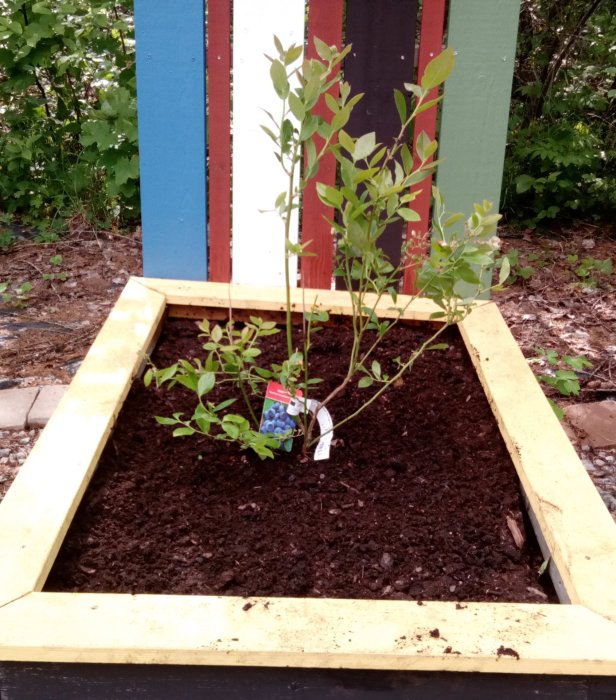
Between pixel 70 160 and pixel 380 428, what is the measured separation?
3498 mm

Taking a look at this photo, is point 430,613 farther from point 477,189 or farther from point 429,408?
point 477,189

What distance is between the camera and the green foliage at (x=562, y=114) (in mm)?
4438

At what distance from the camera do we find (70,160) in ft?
15.3

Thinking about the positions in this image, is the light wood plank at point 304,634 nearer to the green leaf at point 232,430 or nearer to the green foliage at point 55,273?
the green leaf at point 232,430

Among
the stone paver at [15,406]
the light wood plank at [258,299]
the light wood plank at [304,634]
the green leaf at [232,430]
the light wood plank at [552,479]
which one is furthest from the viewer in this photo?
the stone paver at [15,406]

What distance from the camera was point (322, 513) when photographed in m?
1.49

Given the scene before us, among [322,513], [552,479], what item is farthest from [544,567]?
[322,513]

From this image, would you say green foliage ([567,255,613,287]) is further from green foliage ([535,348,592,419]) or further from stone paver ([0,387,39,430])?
stone paver ([0,387,39,430])

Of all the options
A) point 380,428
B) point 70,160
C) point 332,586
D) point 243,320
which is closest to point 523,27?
point 70,160

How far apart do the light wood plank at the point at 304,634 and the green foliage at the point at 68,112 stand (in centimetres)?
312

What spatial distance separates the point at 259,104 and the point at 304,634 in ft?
4.76

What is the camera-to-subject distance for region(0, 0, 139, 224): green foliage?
405 cm

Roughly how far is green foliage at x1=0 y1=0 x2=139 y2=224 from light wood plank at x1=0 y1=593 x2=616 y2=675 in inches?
123

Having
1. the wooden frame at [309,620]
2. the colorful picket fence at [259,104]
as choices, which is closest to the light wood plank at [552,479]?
the wooden frame at [309,620]
